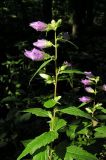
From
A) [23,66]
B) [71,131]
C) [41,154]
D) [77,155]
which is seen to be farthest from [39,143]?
[23,66]

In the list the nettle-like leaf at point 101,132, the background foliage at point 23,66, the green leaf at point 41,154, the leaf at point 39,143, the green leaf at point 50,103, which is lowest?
the background foliage at point 23,66

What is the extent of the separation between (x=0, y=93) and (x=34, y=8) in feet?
58.2

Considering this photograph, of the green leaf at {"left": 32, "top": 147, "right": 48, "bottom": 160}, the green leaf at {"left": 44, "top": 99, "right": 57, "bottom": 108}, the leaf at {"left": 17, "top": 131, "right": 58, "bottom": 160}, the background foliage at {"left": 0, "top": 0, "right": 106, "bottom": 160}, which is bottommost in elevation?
the background foliage at {"left": 0, "top": 0, "right": 106, "bottom": 160}

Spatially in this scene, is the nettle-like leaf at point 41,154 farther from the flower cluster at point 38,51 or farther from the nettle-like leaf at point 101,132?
the flower cluster at point 38,51

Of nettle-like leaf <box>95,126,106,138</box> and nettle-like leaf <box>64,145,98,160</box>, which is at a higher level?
nettle-like leaf <box>64,145,98,160</box>

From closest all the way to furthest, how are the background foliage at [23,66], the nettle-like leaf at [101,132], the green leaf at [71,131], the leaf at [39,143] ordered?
the leaf at [39,143] < the green leaf at [71,131] < the nettle-like leaf at [101,132] < the background foliage at [23,66]

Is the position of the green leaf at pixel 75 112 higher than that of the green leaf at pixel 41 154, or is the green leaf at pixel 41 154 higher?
the green leaf at pixel 75 112

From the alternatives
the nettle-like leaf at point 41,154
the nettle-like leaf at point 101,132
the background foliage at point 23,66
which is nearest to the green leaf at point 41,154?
the nettle-like leaf at point 41,154

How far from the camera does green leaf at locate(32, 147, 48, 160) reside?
310cm

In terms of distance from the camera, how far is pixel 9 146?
20.2 feet

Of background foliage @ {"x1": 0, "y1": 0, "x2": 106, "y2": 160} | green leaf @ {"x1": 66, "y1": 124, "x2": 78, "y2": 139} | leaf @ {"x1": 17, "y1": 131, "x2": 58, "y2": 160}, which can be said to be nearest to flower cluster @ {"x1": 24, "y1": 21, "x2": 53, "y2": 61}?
leaf @ {"x1": 17, "y1": 131, "x2": 58, "y2": 160}

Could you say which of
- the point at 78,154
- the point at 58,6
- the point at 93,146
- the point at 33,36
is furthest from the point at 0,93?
the point at 58,6

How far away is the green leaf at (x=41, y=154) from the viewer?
3098 millimetres

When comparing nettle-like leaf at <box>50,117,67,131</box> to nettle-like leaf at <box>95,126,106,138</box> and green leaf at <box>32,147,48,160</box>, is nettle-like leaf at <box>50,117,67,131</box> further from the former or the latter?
nettle-like leaf at <box>95,126,106,138</box>
